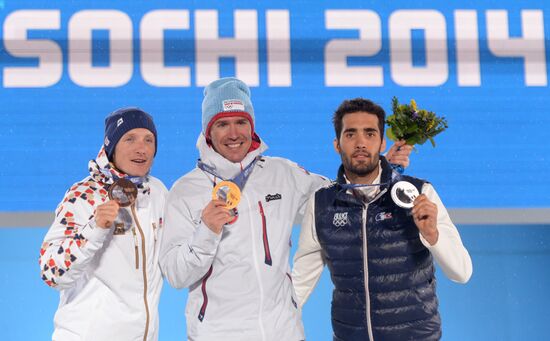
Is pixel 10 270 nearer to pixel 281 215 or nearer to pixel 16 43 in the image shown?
pixel 16 43

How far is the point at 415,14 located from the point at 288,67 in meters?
1.01

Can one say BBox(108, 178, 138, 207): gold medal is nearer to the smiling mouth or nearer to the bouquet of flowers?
the smiling mouth

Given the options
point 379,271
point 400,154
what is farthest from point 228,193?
point 400,154

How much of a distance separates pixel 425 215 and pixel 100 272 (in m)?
1.31

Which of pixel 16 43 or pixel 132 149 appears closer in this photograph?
pixel 132 149

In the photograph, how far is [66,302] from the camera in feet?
8.85

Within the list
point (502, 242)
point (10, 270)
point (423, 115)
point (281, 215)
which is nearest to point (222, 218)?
point (281, 215)

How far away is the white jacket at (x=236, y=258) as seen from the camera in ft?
8.70

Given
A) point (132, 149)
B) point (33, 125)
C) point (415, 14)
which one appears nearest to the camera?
point (132, 149)

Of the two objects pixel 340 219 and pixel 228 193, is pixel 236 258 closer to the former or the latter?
pixel 228 193

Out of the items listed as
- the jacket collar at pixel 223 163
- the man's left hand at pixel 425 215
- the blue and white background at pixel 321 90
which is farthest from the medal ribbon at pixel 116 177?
the blue and white background at pixel 321 90

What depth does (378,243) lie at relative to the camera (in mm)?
2695

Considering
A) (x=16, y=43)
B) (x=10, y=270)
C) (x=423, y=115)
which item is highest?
(x=16, y=43)

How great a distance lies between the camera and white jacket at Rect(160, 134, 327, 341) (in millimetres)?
2652
